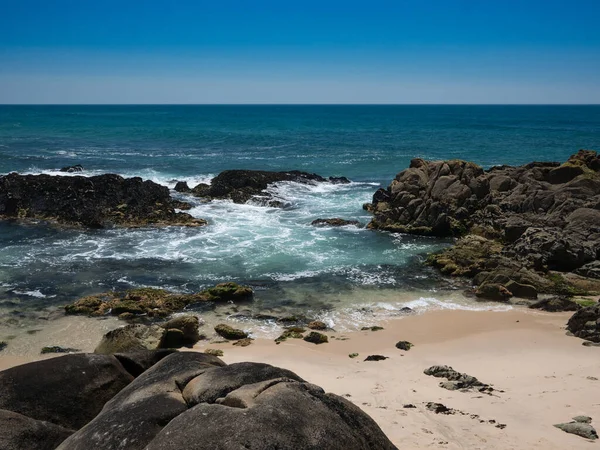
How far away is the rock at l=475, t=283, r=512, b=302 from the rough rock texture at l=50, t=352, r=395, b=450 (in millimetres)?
17320

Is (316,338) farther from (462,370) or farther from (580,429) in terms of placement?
(580,429)

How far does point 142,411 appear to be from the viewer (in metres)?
7.60

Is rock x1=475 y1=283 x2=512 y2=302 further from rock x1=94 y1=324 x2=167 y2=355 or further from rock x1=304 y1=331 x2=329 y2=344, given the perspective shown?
rock x1=94 y1=324 x2=167 y2=355

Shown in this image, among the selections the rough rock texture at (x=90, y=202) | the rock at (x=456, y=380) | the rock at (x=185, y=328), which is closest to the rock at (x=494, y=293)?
the rock at (x=456, y=380)

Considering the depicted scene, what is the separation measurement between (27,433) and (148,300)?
48.9 ft

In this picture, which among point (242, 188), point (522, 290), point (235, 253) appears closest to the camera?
point (522, 290)

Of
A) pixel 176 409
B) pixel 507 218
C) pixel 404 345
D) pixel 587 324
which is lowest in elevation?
pixel 404 345

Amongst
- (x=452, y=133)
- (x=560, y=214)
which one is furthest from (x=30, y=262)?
(x=452, y=133)

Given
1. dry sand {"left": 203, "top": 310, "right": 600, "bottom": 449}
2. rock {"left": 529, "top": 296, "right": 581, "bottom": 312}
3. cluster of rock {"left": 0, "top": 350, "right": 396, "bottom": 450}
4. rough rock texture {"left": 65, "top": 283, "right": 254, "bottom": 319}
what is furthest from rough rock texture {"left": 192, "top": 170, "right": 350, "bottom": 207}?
cluster of rock {"left": 0, "top": 350, "right": 396, "bottom": 450}

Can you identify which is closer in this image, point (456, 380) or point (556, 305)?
point (456, 380)

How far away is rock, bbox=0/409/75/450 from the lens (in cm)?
794

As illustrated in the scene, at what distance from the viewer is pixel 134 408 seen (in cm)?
773

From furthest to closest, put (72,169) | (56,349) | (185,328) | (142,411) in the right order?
(72,169) < (185,328) < (56,349) < (142,411)

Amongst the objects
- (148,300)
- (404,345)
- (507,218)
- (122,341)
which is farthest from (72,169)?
(404,345)
